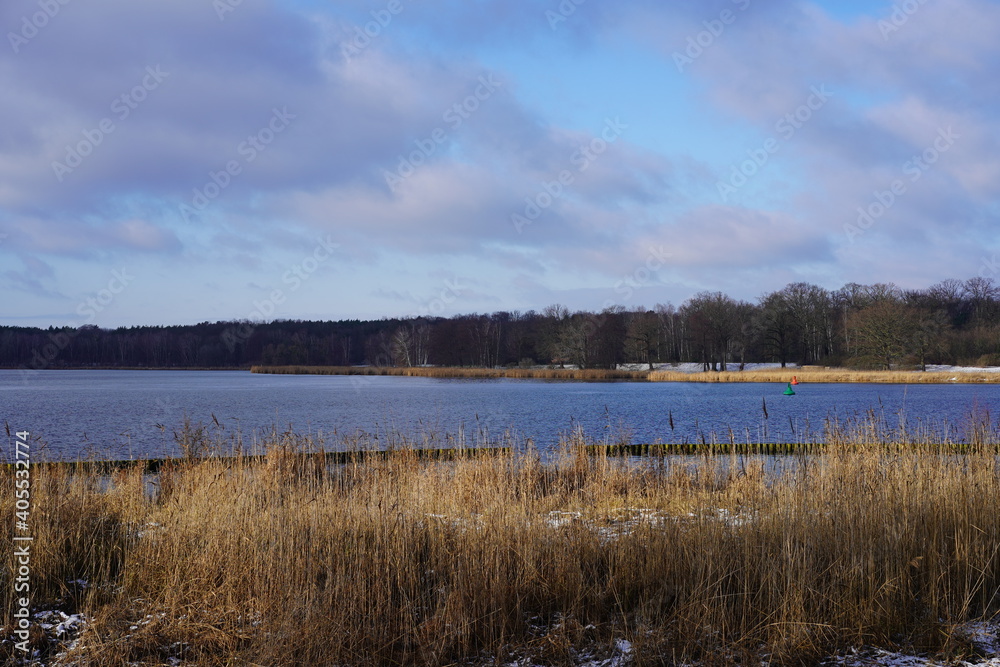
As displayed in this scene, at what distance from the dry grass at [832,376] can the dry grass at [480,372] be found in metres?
3.90

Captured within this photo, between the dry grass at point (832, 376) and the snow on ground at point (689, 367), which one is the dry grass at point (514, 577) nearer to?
the dry grass at point (832, 376)

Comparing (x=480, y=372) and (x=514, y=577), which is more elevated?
(x=480, y=372)

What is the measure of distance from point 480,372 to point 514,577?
64528mm

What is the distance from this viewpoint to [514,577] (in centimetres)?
491

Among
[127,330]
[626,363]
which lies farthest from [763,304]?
[127,330]

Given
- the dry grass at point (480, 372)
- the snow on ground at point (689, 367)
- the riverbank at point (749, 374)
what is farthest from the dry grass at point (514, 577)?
the snow on ground at point (689, 367)

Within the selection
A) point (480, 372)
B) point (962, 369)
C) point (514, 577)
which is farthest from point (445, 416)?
point (962, 369)

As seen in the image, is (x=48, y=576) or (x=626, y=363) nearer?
(x=48, y=576)

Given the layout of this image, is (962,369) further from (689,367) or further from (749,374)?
(689,367)

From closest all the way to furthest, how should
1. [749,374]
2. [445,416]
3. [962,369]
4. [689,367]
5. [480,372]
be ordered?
[445,416]
[962,369]
[749,374]
[480,372]
[689,367]

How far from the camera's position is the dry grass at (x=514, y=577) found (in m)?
4.31

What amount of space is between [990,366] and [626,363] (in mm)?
29596

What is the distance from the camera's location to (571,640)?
14.5 feet

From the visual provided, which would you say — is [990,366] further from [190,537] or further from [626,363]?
[190,537]
